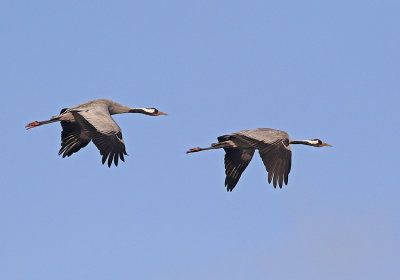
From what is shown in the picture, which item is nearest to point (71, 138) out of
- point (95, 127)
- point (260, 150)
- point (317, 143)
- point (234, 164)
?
point (95, 127)

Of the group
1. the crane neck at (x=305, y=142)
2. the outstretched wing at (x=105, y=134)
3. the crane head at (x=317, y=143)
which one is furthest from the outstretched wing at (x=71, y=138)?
the crane head at (x=317, y=143)

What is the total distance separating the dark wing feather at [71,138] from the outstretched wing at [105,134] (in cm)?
160

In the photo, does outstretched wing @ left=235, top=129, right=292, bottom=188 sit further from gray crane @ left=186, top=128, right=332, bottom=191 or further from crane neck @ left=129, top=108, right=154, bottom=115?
crane neck @ left=129, top=108, right=154, bottom=115

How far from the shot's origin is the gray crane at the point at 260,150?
25484 mm

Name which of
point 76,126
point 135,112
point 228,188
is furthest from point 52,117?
point 228,188

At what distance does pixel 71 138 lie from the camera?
27844mm

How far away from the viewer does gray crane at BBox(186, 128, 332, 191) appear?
25.5 m

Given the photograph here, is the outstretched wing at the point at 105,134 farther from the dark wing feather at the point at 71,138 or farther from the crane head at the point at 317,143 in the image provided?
the crane head at the point at 317,143

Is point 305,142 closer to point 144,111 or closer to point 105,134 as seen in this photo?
point 144,111

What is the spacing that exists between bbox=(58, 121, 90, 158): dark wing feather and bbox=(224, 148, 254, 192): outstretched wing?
12.7ft

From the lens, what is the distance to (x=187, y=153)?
1165 inches

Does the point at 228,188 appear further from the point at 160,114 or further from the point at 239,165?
the point at 160,114

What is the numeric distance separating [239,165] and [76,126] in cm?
447

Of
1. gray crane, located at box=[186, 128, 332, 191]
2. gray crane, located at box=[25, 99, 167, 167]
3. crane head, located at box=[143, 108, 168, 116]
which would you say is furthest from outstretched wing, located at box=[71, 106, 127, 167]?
crane head, located at box=[143, 108, 168, 116]
